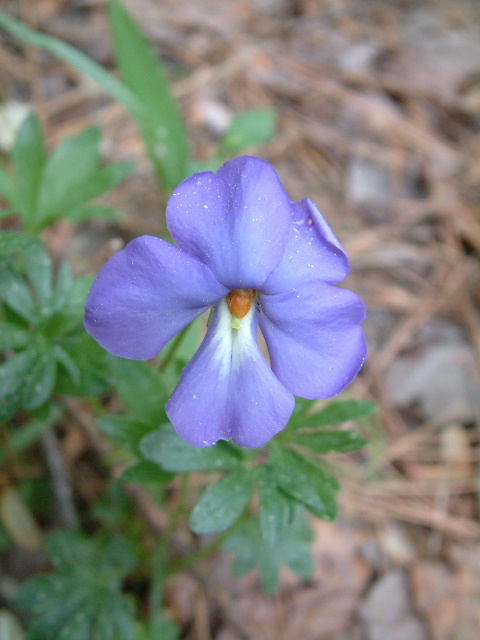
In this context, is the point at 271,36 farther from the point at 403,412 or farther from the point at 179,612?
the point at 179,612

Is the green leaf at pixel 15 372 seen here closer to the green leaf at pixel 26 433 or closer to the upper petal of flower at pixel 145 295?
the upper petal of flower at pixel 145 295

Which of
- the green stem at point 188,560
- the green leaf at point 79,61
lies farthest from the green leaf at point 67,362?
the green leaf at point 79,61

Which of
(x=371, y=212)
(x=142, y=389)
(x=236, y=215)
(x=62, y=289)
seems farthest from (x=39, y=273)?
(x=371, y=212)

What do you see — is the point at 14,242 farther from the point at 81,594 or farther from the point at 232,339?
the point at 81,594

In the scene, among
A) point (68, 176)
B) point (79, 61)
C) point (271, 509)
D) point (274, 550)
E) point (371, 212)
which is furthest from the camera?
point (371, 212)

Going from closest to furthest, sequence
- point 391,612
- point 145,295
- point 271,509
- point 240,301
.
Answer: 1. point 145,295
2. point 240,301
3. point 271,509
4. point 391,612
